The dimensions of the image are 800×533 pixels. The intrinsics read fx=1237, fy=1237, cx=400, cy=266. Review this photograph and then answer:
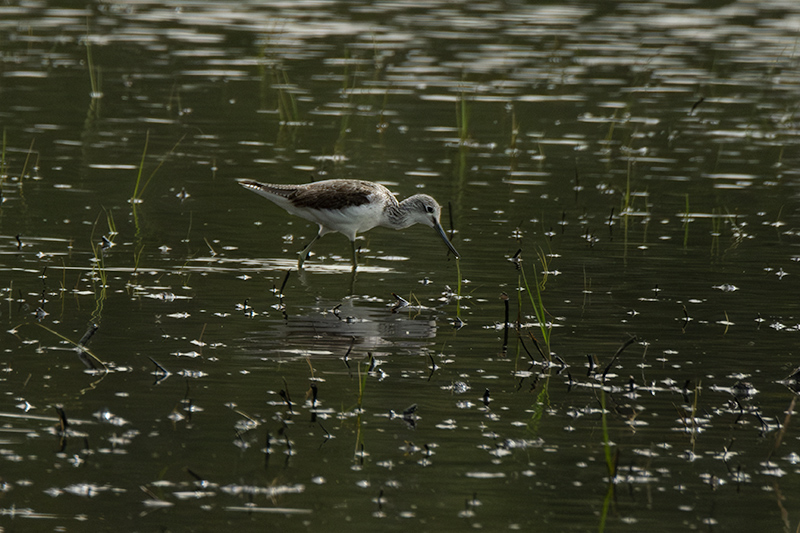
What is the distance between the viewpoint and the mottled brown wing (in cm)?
1418

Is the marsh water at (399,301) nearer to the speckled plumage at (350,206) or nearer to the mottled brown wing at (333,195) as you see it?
the speckled plumage at (350,206)

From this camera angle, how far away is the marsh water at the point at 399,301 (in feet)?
26.8

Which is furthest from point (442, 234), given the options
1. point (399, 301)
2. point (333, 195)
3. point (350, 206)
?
point (399, 301)

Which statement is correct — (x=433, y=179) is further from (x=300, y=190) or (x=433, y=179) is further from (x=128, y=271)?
(x=128, y=271)

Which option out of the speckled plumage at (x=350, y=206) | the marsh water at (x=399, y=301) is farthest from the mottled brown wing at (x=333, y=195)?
the marsh water at (x=399, y=301)

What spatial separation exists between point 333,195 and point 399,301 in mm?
1977

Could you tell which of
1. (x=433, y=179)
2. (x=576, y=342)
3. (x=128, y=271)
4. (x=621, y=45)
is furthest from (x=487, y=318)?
(x=621, y=45)

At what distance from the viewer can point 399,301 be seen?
12.8 metres

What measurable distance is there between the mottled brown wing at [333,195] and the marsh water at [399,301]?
0.79 m

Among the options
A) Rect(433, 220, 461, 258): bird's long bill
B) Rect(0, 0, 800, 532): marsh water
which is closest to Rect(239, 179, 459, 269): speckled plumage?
Rect(433, 220, 461, 258): bird's long bill

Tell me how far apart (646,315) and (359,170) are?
24.5ft

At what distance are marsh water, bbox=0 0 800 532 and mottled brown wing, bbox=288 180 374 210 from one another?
0.79 metres

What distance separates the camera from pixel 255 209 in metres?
17.3

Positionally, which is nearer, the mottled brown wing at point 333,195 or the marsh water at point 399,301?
the marsh water at point 399,301
